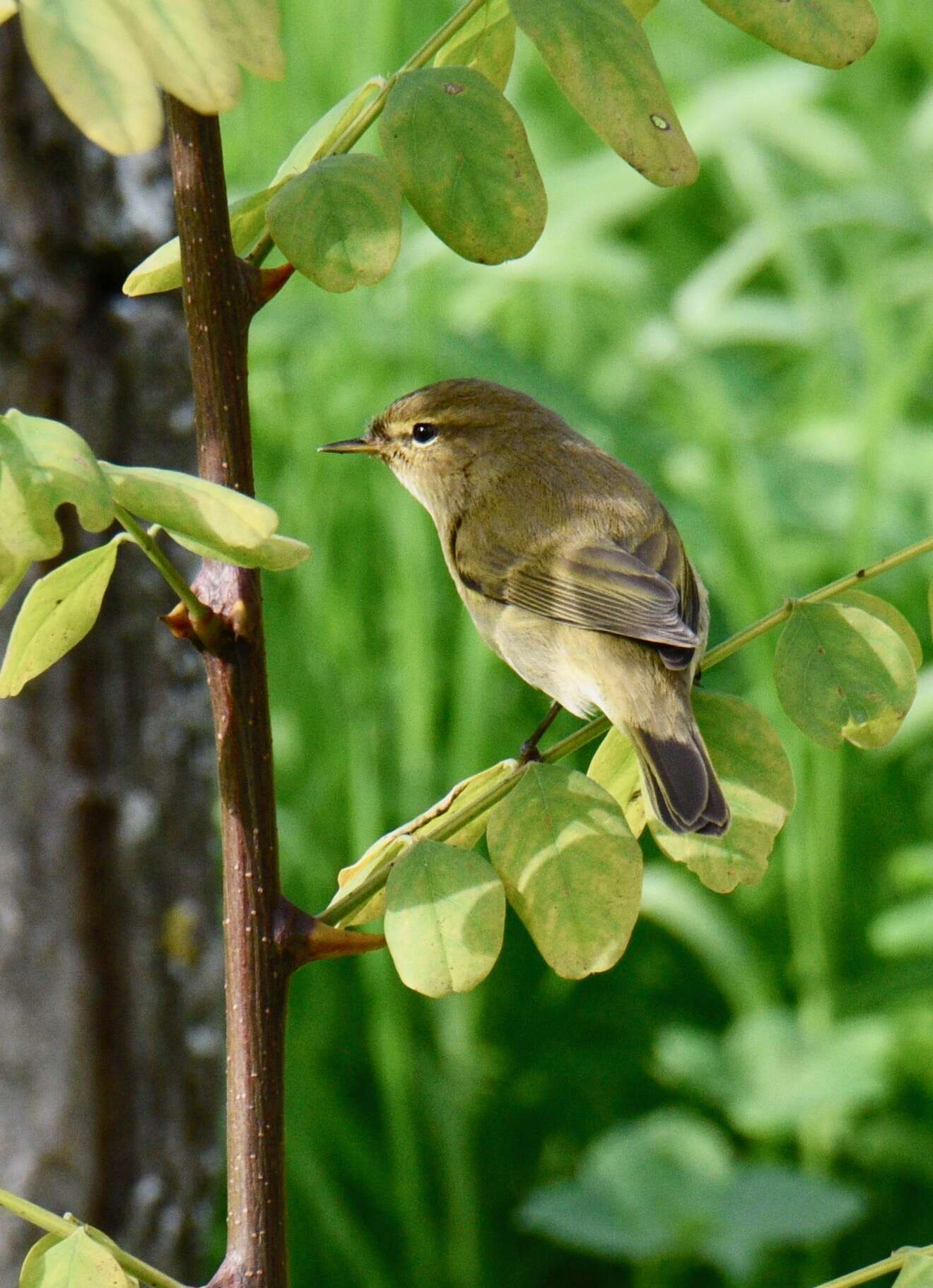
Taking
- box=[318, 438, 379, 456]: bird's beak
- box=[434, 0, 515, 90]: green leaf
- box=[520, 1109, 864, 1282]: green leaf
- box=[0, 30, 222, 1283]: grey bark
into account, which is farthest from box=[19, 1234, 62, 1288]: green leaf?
box=[520, 1109, 864, 1282]: green leaf

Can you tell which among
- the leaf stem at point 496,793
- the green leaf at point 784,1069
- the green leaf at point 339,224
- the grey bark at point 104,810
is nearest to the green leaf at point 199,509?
the green leaf at point 339,224

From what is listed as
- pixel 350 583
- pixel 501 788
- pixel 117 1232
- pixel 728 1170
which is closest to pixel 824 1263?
pixel 728 1170

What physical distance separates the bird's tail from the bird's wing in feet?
1.03

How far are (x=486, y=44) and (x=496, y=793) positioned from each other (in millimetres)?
408

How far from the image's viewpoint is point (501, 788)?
2.74ft

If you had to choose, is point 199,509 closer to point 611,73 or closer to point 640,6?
point 611,73

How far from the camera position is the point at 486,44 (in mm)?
881

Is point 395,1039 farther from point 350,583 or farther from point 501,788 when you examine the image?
point 501,788

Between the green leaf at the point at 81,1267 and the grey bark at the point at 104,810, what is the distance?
1.38m

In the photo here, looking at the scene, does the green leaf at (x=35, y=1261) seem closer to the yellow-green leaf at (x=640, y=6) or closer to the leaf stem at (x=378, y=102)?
the leaf stem at (x=378, y=102)

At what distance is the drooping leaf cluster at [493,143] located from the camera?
704mm

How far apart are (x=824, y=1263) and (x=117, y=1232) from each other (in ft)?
4.39

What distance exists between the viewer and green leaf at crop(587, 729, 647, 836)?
1002 mm

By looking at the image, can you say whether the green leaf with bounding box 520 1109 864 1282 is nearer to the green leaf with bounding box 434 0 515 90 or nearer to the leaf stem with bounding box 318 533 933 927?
the leaf stem with bounding box 318 533 933 927
